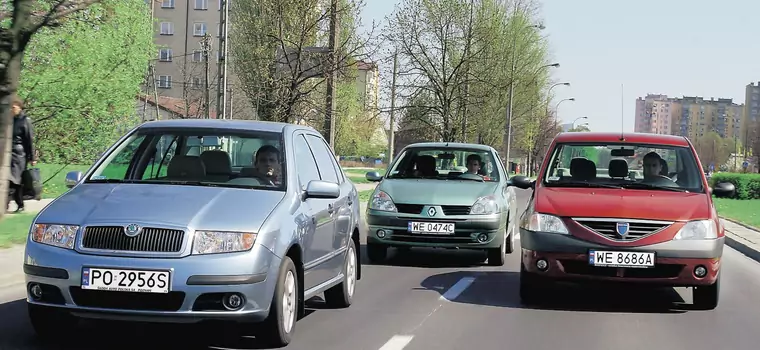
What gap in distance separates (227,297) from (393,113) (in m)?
36.4

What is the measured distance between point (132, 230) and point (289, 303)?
4.18 ft

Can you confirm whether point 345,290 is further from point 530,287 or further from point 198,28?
point 198,28

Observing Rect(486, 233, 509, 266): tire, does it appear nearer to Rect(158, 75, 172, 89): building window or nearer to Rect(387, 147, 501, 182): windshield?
Rect(387, 147, 501, 182): windshield

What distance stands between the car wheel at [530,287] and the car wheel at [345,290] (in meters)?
1.68

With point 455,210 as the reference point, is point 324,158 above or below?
above

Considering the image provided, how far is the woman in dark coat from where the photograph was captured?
Answer: 14.5m

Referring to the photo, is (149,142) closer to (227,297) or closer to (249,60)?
(227,297)

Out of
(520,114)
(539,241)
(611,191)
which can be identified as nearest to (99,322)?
(539,241)

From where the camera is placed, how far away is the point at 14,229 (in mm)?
13906

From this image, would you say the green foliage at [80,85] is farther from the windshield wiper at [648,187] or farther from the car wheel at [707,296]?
the car wheel at [707,296]

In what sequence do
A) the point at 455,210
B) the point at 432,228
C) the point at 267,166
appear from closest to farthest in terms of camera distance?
the point at 267,166
the point at 432,228
the point at 455,210

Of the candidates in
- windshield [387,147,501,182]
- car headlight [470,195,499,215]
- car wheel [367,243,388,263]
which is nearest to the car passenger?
car headlight [470,195,499,215]

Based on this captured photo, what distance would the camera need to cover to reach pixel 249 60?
27.5 meters

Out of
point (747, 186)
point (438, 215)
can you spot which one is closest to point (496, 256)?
point (438, 215)
